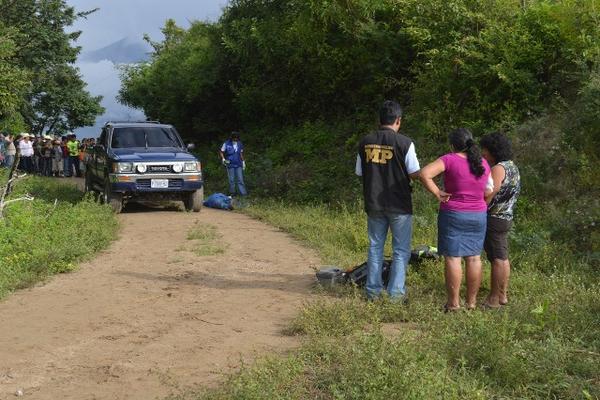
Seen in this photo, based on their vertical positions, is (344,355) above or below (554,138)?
below

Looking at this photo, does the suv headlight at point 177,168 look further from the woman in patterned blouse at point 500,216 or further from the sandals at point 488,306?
the sandals at point 488,306

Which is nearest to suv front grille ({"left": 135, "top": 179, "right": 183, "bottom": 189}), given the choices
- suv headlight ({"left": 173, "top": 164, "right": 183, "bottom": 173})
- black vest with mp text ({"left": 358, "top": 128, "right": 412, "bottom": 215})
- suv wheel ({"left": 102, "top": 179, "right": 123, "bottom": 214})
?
suv headlight ({"left": 173, "top": 164, "right": 183, "bottom": 173})

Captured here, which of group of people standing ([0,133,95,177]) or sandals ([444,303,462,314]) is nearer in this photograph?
sandals ([444,303,462,314])

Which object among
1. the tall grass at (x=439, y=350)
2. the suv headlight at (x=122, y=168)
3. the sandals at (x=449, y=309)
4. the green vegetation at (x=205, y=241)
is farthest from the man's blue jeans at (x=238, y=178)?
the sandals at (x=449, y=309)

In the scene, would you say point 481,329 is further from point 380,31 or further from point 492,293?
point 380,31

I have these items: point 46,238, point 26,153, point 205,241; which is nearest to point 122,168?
point 205,241

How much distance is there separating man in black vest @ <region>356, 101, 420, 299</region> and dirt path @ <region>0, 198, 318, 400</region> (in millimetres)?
1078

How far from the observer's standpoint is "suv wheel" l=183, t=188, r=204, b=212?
1443cm

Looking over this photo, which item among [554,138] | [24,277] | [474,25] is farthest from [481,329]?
[474,25]

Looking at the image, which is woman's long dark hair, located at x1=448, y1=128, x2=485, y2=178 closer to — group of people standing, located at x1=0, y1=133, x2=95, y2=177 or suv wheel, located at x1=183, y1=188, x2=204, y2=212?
suv wheel, located at x1=183, y1=188, x2=204, y2=212

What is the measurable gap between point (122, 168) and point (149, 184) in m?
0.60

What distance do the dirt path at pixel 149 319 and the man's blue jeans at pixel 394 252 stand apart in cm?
88

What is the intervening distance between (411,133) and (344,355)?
1129 centimetres

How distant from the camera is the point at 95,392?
486 cm
